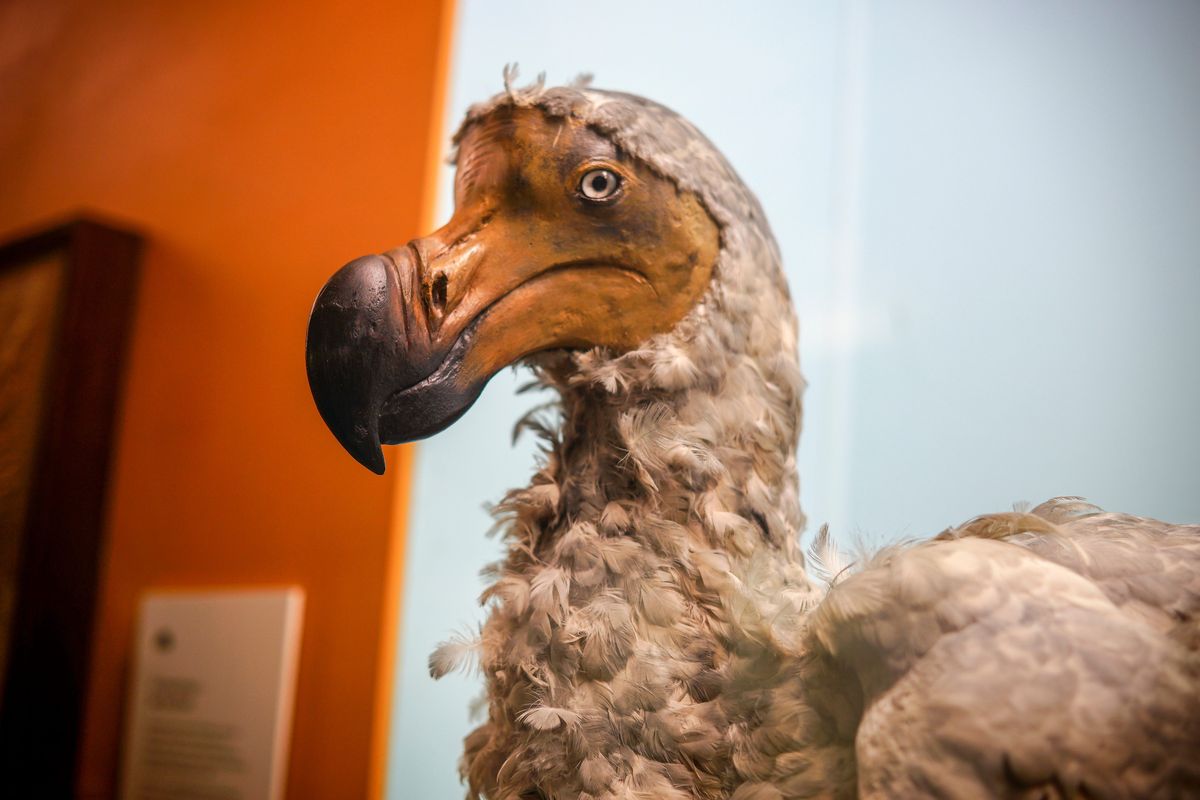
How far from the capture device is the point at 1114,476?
38.7 inches

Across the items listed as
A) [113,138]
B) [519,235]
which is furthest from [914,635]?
[113,138]

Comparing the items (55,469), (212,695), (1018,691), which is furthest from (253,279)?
(1018,691)

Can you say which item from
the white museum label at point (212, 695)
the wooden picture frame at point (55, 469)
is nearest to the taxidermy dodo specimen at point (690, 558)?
the white museum label at point (212, 695)

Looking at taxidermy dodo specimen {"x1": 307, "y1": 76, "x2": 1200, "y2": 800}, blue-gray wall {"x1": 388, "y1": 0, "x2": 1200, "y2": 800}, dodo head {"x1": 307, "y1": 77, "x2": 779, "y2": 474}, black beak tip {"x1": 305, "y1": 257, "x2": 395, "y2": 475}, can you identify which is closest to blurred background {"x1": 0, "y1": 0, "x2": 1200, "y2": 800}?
blue-gray wall {"x1": 388, "y1": 0, "x2": 1200, "y2": 800}

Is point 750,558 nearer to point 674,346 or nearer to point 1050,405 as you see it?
point 674,346

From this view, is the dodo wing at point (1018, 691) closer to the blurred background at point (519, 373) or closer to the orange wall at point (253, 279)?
the blurred background at point (519, 373)

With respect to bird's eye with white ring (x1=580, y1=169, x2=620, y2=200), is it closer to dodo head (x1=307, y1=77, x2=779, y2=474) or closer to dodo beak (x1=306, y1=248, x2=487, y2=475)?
dodo head (x1=307, y1=77, x2=779, y2=474)

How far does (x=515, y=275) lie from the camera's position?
2.91 ft

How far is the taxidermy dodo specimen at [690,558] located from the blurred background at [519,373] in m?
0.15

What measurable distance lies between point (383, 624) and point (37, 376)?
39.9 inches

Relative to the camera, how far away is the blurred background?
1020mm

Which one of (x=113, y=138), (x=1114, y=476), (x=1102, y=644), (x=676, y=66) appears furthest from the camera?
(x=113, y=138)

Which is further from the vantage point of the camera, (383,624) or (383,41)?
(383,41)

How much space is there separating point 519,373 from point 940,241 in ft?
2.09
